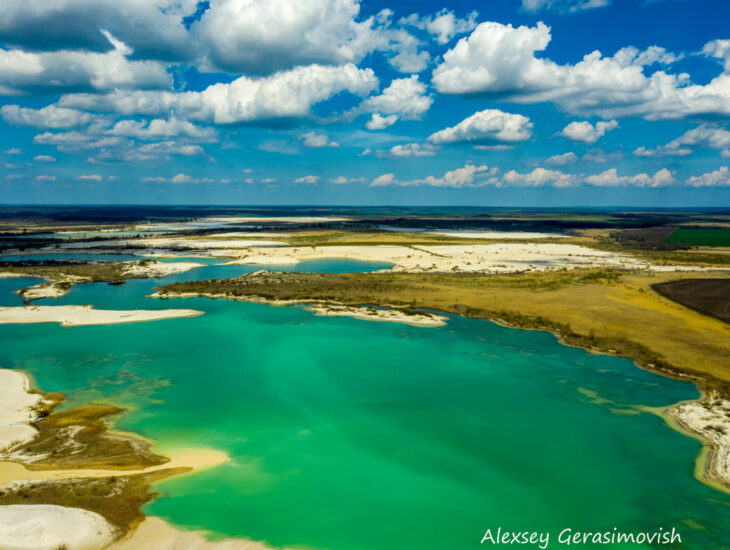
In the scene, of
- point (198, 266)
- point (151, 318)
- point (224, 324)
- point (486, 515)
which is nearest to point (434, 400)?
point (486, 515)

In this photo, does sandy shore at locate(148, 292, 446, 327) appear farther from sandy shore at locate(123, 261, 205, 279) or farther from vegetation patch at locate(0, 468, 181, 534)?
vegetation patch at locate(0, 468, 181, 534)

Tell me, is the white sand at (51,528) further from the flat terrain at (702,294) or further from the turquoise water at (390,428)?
the flat terrain at (702,294)

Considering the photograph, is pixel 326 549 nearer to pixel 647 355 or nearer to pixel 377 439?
pixel 377 439

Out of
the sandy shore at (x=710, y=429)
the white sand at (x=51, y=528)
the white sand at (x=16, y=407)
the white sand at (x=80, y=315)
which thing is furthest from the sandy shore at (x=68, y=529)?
the white sand at (x=80, y=315)

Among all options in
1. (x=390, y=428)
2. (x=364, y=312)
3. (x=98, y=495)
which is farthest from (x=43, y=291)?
(x=390, y=428)

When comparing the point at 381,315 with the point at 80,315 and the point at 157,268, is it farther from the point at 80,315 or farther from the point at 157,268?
the point at 157,268

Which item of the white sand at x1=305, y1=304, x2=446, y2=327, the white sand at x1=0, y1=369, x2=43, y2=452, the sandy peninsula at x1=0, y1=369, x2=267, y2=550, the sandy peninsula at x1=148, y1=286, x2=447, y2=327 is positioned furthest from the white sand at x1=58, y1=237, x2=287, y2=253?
the sandy peninsula at x1=0, y1=369, x2=267, y2=550
